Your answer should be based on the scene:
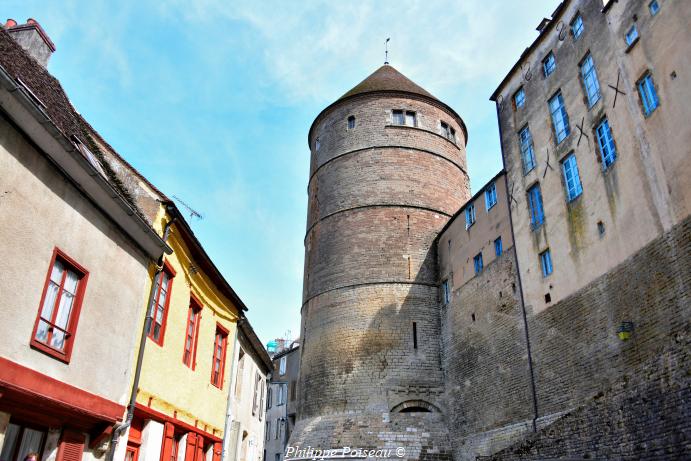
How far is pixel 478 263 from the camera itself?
16.8 metres

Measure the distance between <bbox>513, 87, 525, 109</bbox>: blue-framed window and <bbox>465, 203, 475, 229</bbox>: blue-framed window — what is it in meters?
3.32

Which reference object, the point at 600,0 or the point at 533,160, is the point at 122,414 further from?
the point at 600,0

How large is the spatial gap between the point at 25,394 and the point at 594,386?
1024cm

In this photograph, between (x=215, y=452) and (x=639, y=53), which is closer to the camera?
(x=215, y=452)

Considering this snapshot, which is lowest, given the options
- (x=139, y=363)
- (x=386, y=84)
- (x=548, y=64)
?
(x=139, y=363)

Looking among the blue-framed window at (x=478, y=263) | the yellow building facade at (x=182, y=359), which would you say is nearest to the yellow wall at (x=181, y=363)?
the yellow building facade at (x=182, y=359)

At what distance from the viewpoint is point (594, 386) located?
11.4 metres

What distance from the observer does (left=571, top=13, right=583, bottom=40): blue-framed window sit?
13686 millimetres

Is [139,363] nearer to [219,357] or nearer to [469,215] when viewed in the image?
[219,357]

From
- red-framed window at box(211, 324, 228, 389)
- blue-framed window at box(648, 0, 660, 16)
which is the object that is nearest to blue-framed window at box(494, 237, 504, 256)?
blue-framed window at box(648, 0, 660, 16)

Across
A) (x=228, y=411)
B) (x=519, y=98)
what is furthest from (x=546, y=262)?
(x=228, y=411)

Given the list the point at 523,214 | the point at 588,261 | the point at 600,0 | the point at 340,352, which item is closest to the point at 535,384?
the point at 588,261

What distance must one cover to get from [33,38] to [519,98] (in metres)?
12.3

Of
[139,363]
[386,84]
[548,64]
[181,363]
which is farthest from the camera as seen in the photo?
[386,84]
